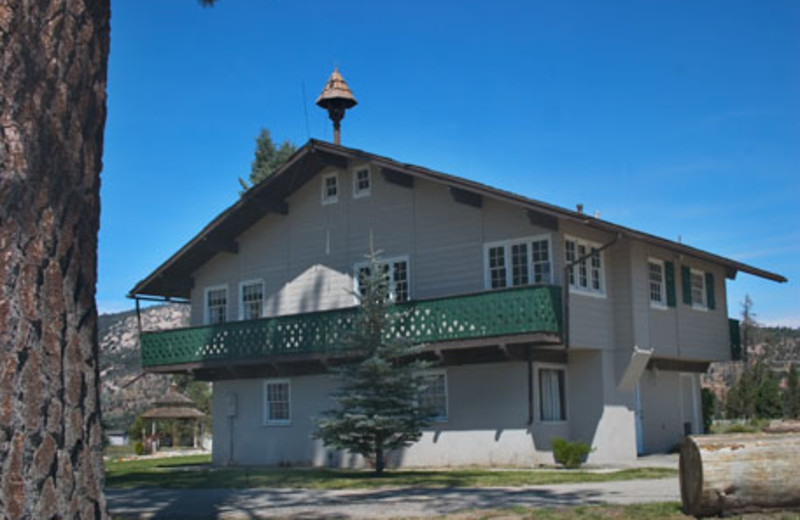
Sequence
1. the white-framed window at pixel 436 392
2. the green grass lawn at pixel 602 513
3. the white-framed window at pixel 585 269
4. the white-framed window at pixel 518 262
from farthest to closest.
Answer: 1. the white-framed window at pixel 436 392
2. the white-framed window at pixel 585 269
3. the white-framed window at pixel 518 262
4. the green grass lawn at pixel 602 513

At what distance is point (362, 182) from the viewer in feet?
89.8

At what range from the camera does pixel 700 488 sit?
1045cm

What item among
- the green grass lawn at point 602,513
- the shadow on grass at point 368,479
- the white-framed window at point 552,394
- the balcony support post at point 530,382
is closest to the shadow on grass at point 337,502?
the green grass lawn at point 602,513

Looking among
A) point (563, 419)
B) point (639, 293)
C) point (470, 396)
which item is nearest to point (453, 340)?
point (470, 396)

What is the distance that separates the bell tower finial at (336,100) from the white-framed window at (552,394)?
376 inches

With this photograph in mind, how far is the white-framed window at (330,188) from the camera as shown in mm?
→ 27909

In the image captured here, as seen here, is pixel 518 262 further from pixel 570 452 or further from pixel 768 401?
pixel 768 401

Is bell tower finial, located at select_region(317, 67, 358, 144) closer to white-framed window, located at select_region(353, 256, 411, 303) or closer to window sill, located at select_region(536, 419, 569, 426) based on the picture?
white-framed window, located at select_region(353, 256, 411, 303)

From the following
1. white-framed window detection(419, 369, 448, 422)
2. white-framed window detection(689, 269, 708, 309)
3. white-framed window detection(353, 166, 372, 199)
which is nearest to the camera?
white-framed window detection(419, 369, 448, 422)

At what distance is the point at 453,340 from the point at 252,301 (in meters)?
8.77

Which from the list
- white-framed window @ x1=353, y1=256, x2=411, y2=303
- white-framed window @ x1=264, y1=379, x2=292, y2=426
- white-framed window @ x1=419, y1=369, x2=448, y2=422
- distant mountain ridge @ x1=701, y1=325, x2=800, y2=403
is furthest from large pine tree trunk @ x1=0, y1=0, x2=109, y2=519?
distant mountain ridge @ x1=701, y1=325, x2=800, y2=403

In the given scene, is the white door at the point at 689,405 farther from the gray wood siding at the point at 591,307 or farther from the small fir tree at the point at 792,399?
the small fir tree at the point at 792,399

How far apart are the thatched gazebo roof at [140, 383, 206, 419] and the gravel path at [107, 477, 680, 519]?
24500mm

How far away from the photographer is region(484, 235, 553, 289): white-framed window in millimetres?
23500
